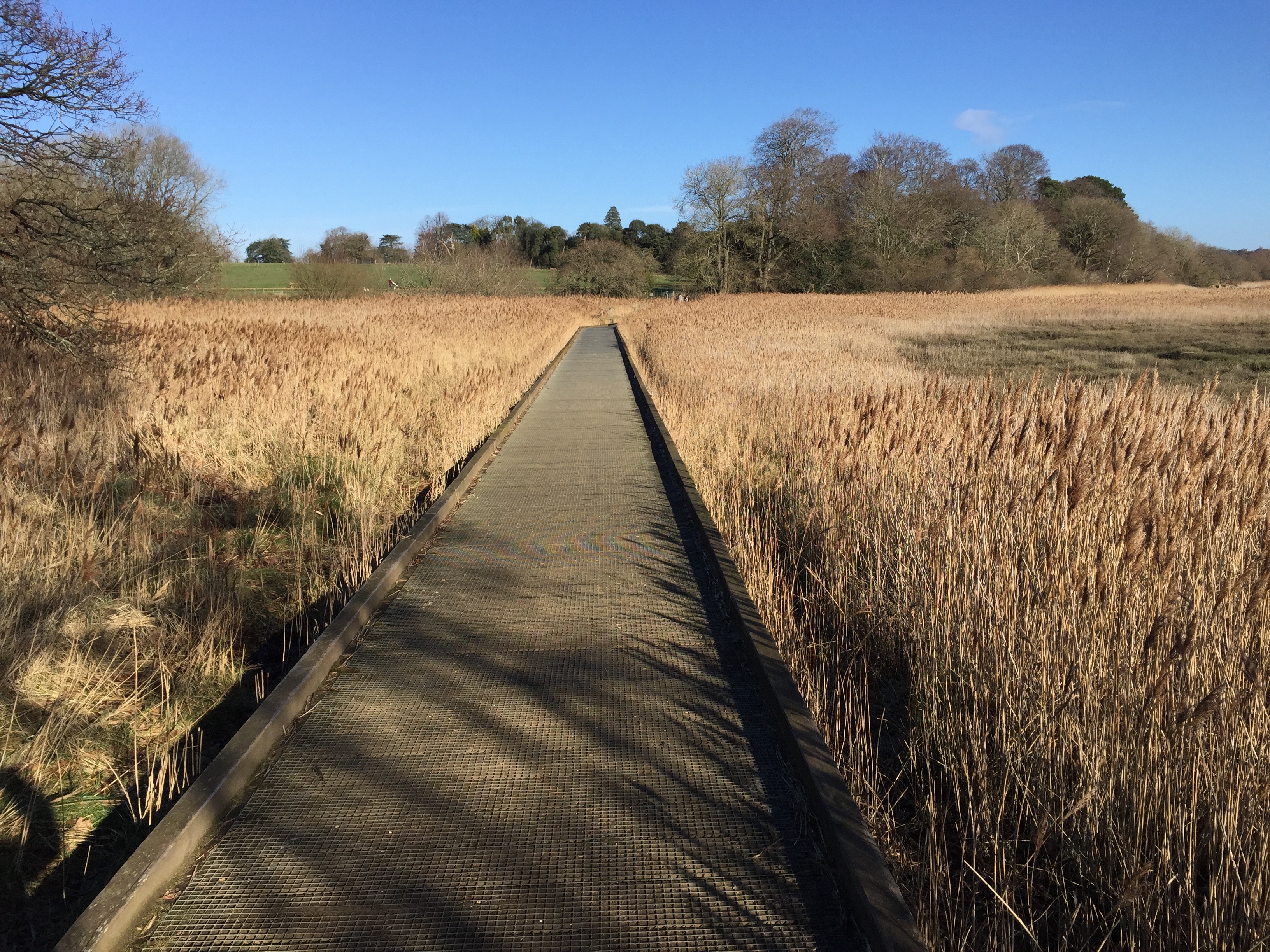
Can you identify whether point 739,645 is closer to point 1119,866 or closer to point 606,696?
point 606,696

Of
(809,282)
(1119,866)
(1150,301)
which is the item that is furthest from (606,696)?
(809,282)

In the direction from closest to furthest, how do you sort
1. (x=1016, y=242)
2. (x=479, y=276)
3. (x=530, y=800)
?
(x=530, y=800) → (x=479, y=276) → (x=1016, y=242)

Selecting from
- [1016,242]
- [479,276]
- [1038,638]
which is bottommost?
[1038,638]

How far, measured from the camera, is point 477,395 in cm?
1160

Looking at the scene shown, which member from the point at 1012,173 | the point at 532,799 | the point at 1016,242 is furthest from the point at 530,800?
the point at 1012,173

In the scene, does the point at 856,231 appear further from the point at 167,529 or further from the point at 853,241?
the point at 167,529

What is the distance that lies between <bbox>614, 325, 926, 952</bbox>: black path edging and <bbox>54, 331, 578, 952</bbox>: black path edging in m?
2.17

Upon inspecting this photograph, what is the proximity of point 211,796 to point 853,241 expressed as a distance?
64.5 metres

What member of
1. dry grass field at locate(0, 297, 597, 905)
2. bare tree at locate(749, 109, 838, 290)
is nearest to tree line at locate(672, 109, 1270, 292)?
bare tree at locate(749, 109, 838, 290)

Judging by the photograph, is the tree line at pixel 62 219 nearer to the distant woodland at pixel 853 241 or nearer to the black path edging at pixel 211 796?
the black path edging at pixel 211 796

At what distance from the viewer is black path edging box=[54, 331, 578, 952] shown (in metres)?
2.32

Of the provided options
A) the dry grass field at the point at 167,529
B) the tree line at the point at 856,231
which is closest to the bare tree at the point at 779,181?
the tree line at the point at 856,231

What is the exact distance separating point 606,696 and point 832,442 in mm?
3523

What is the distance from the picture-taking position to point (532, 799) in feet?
10.1
